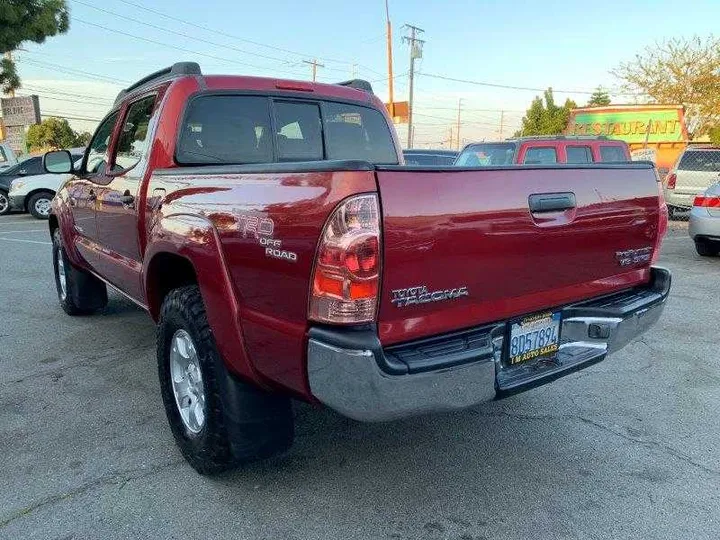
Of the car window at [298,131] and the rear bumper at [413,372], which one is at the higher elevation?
the car window at [298,131]

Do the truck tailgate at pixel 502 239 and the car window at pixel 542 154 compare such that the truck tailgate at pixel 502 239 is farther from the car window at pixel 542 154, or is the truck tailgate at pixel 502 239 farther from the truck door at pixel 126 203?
the car window at pixel 542 154

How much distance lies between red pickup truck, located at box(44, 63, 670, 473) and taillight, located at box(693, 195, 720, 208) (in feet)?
20.1

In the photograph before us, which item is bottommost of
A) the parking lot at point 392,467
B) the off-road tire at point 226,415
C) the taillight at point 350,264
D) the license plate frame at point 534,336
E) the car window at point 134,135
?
the parking lot at point 392,467

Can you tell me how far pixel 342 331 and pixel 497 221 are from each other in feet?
2.53

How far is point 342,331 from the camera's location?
2.04 m

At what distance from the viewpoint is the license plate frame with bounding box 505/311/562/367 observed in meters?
2.45

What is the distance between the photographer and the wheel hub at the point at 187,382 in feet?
9.36

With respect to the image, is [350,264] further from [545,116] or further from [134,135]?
[545,116]

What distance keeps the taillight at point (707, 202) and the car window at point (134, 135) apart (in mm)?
7756

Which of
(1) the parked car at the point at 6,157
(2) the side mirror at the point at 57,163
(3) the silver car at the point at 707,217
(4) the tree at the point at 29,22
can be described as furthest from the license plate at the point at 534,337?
(4) the tree at the point at 29,22

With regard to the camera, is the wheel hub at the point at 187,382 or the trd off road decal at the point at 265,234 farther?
the wheel hub at the point at 187,382

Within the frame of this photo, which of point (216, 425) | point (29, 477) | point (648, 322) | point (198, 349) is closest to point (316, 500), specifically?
point (216, 425)

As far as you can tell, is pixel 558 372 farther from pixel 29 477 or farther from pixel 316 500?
pixel 29 477

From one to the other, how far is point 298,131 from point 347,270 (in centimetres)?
208
